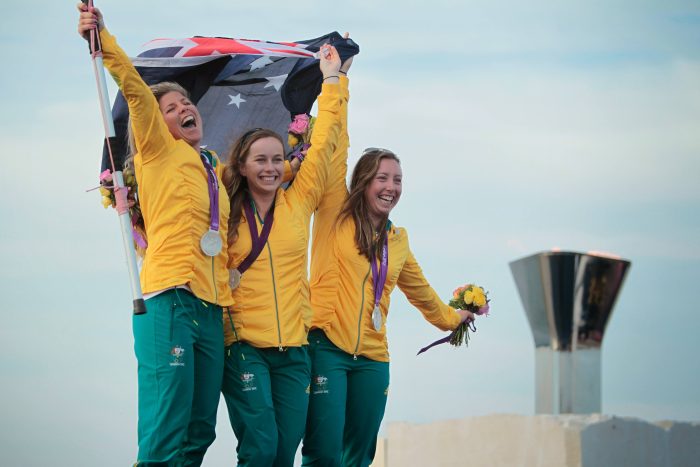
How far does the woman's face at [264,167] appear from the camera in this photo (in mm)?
5770

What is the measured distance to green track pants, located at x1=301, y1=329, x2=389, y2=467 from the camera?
19.3ft

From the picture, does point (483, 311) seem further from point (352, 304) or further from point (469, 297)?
point (352, 304)

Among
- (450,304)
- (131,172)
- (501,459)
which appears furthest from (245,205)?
(501,459)

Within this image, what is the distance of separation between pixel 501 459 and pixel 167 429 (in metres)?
7.64

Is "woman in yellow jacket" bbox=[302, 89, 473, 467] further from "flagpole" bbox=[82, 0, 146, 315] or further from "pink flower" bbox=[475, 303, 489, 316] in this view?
"flagpole" bbox=[82, 0, 146, 315]

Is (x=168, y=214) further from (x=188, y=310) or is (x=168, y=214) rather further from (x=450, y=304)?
(x=450, y=304)

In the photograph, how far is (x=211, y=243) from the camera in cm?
527

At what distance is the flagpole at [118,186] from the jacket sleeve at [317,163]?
1.13 metres

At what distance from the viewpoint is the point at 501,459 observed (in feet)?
39.6

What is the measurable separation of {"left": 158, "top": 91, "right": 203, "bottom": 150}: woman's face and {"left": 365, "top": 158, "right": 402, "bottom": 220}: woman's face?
1226 mm

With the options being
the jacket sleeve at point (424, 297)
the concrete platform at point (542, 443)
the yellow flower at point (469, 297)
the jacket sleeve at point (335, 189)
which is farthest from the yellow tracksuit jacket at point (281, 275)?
the concrete platform at point (542, 443)

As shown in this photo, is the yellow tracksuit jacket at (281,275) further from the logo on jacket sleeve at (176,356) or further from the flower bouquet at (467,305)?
the flower bouquet at (467,305)

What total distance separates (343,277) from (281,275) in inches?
24.1

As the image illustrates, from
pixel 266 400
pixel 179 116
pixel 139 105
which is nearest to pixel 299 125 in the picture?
pixel 179 116
